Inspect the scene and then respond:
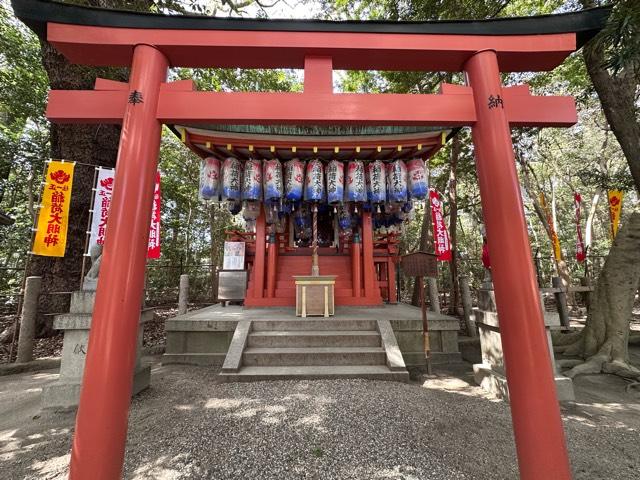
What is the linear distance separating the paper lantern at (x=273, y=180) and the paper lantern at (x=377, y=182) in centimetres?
211

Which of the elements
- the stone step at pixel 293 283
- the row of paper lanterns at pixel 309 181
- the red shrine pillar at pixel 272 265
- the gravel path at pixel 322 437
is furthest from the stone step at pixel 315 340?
the row of paper lanterns at pixel 309 181

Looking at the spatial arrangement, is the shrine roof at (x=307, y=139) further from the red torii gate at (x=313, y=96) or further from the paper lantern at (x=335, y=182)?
the red torii gate at (x=313, y=96)

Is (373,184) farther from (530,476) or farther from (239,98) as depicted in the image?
(530,476)

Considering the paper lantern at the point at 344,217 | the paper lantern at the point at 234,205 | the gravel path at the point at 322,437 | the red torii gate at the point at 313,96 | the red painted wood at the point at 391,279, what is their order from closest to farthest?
the red torii gate at the point at 313,96 → the gravel path at the point at 322,437 → the paper lantern at the point at 234,205 → the paper lantern at the point at 344,217 → the red painted wood at the point at 391,279

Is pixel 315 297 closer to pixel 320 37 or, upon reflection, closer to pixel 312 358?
pixel 312 358

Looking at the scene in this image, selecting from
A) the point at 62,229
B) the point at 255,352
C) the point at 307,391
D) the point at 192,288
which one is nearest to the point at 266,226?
the point at 255,352

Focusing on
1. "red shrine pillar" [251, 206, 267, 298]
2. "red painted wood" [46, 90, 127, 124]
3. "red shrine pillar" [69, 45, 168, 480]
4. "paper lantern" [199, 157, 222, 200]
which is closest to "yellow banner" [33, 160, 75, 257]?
"paper lantern" [199, 157, 222, 200]

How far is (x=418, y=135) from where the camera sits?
610 centimetres

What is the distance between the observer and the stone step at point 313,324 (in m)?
6.03

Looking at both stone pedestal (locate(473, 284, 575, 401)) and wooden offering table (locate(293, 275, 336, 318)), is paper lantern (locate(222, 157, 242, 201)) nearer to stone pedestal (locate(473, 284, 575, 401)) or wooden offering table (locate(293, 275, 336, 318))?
wooden offering table (locate(293, 275, 336, 318))

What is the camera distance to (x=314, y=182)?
6.60 metres

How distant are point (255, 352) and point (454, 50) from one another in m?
5.34

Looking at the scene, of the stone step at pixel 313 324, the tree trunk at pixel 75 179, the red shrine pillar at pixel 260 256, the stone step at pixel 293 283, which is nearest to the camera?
the stone step at pixel 313 324

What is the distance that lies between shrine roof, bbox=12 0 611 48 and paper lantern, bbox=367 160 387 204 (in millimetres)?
3911
